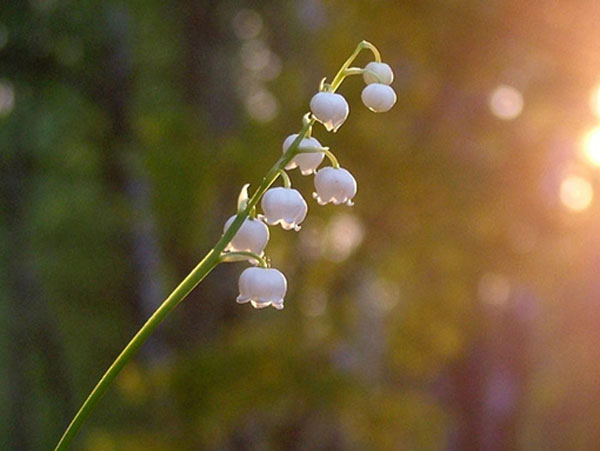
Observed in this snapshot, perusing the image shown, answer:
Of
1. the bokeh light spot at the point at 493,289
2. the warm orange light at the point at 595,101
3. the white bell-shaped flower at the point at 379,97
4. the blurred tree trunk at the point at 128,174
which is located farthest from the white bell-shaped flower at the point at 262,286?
the blurred tree trunk at the point at 128,174

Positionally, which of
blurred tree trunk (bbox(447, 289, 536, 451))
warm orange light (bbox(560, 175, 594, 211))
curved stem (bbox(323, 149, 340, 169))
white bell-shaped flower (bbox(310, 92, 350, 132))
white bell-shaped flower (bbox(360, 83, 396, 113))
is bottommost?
blurred tree trunk (bbox(447, 289, 536, 451))

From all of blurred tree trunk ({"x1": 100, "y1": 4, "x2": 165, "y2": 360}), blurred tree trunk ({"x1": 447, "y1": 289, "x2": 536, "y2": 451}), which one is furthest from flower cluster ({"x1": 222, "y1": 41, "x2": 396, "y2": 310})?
blurred tree trunk ({"x1": 447, "y1": 289, "x2": 536, "y2": 451})

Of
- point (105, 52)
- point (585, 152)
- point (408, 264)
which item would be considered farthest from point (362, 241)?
point (105, 52)

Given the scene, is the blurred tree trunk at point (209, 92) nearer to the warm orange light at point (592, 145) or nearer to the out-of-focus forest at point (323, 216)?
the out-of-focus forest at point (323, 216)

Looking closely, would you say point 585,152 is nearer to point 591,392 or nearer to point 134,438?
point 591,392

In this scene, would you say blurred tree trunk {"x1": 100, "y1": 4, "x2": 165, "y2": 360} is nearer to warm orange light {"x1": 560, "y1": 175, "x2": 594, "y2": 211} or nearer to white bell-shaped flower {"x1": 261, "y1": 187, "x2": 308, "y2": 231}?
warm orange light {"x1": 560, "y1": 175, "x2": 594, "y2": 211}

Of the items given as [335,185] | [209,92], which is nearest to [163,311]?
[335,185]

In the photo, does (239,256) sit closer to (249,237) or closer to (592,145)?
(249,237)
